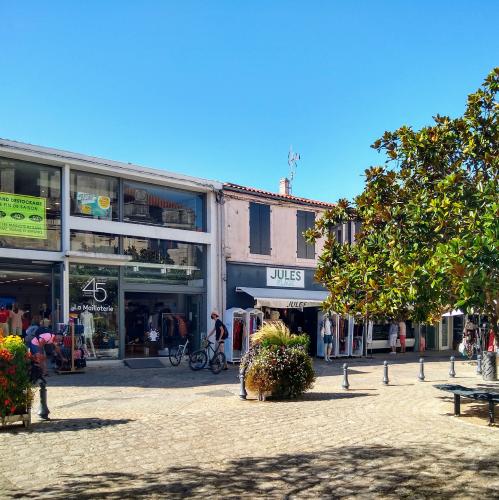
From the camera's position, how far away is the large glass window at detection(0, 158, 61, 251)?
1650cm

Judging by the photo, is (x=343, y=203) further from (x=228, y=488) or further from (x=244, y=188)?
(x=244, y=188)

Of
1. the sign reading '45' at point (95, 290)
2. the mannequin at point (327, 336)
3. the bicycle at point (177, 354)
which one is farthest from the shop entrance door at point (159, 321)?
the mannequin at point (327, 336)

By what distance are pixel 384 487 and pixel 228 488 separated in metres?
1.62

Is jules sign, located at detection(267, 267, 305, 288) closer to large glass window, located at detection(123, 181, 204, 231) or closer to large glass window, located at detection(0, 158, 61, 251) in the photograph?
large glass window, located at detection(123, 181, 204, 231)

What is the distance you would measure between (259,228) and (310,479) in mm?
16156

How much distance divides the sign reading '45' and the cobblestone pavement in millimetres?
5821

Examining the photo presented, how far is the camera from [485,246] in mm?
7535

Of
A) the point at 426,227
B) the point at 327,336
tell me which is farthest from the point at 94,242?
the point at 426,227

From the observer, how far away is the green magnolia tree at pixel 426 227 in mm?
7895

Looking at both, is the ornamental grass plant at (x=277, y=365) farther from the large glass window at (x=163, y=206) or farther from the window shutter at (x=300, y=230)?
the window shutter at (x=300, y=230)

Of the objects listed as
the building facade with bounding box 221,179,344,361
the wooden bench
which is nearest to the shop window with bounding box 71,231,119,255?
the building facade with bounding box 221,179,344,361

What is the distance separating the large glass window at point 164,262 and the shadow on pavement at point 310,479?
13148mm

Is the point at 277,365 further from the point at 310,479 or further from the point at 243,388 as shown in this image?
the point at 310,479

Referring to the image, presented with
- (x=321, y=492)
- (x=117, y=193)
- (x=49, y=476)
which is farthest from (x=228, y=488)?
(x=117, y=193)
